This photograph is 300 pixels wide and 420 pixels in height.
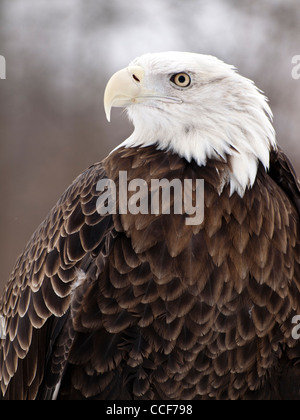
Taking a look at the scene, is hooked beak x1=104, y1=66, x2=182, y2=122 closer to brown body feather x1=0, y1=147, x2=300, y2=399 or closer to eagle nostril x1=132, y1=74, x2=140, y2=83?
eagle nostril x1=132, y1=74, x2=140, y2=83

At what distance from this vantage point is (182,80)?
2.63 meters

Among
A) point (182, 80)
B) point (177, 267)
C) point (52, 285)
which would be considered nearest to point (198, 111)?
point (182, 80)

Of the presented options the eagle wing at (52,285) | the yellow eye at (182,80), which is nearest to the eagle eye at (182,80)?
the yellow eye at (182,80)

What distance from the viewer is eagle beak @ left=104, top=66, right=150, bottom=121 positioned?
2652 mm

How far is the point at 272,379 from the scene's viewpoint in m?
2.67

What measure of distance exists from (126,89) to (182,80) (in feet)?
0.82

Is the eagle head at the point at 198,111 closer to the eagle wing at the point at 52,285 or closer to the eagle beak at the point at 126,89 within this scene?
the eagle beak at the point at 126,89

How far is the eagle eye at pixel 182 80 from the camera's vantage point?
2627 millimetres

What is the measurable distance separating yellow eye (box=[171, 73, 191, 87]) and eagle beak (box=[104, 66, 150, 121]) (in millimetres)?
116

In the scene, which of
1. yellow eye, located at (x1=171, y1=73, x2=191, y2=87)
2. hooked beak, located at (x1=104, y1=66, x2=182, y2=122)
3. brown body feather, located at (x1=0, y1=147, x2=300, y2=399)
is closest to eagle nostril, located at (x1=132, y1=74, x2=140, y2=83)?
hooked beak, located at (x1=104, y1=66, x2=182, y2=122)

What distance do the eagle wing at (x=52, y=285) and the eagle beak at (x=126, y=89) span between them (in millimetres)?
303
